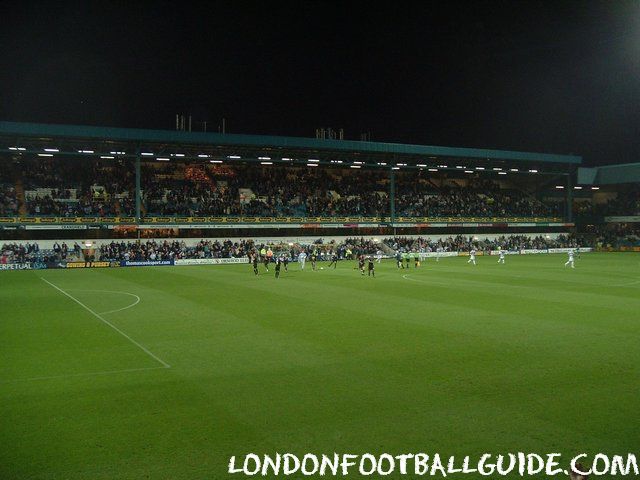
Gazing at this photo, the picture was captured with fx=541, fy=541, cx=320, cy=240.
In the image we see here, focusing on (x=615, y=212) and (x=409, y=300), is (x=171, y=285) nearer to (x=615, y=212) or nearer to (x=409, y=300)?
(x=409, y=300)

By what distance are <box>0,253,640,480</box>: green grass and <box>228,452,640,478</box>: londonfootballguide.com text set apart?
192mm

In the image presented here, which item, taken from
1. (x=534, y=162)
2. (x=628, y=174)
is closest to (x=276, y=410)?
(x=534, y=162)

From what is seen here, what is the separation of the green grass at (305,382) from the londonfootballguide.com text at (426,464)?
0.63ft

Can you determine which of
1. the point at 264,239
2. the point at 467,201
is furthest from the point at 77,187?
the point at 467,201

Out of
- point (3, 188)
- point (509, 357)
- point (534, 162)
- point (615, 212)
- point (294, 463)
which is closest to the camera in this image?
point (294, 463)

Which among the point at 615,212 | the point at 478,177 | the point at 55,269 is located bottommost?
the point at 55,269

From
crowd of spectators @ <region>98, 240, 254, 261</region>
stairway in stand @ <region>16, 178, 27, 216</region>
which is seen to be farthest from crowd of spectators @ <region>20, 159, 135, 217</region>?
crowd of spectators @ <region>98, 240, 254, 261</region>

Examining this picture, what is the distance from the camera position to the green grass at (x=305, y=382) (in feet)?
22.7

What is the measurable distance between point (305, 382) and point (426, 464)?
12.2ft

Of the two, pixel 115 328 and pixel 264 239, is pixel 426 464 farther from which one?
pixel 264 239

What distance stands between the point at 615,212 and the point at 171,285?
65.8m

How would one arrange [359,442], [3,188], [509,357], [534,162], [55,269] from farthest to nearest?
[534,162] < [3,188] < [55,269] < [509,357] < [359,442]

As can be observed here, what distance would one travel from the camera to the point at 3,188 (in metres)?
49.1

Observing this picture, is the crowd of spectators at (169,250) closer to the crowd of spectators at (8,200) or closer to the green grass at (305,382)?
the crowd of spectators at (8,200)
